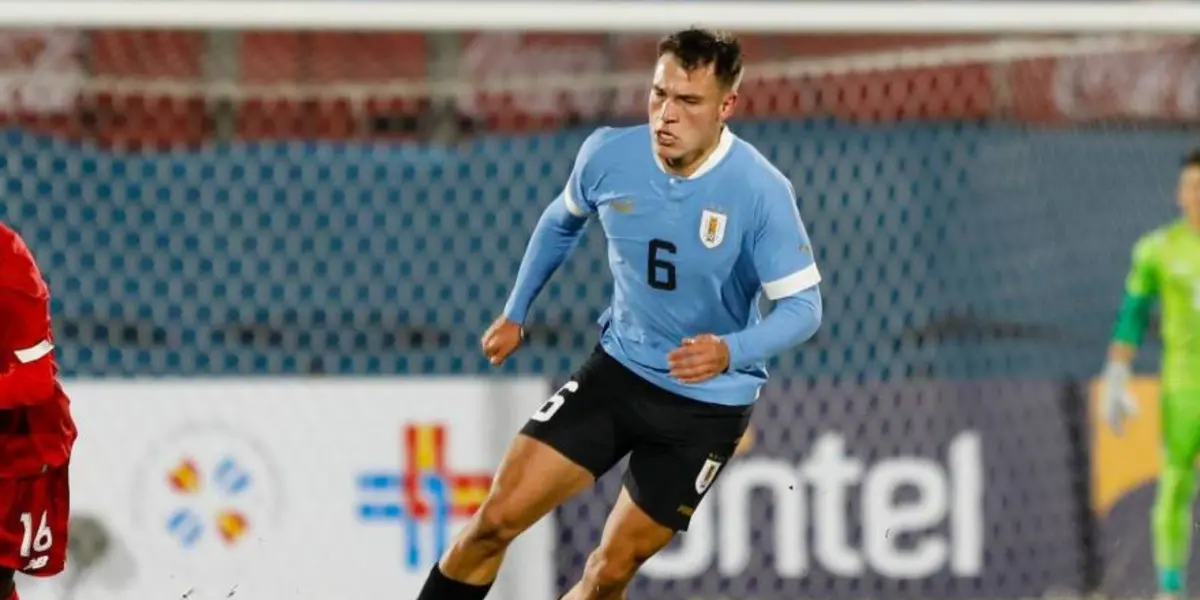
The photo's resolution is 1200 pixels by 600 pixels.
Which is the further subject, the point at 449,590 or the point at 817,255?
the point at 817,255

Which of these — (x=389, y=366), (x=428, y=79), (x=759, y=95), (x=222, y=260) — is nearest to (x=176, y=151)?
(x=222, y=260)

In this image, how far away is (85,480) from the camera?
25.4ft

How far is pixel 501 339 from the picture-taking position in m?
5.63

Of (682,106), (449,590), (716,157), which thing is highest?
(682,106)

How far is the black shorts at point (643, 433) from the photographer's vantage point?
5.61 meters

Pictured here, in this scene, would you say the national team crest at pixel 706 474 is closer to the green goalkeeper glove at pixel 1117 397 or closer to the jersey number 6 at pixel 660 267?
the jersey number 6 at pixel 660 267

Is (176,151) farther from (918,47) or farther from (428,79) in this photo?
(918,47)

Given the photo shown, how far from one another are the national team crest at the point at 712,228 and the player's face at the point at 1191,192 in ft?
13.0

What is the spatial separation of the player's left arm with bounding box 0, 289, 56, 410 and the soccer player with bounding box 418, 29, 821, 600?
1.19 metres

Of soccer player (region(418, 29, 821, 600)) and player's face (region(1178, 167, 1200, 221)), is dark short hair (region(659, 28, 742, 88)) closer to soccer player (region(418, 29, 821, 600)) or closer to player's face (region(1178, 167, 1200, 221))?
soccer player (region(418, 29, 821, 600))

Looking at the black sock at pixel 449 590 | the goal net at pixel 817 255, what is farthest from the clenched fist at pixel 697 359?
the goal net at pixel 817 255

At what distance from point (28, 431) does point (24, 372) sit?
0.25 metres

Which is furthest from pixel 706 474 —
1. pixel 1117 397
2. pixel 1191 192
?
pixel 1191 192

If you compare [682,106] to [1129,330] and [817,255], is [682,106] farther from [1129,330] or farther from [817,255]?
[1129,330]
